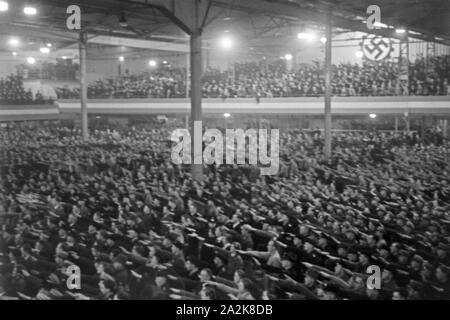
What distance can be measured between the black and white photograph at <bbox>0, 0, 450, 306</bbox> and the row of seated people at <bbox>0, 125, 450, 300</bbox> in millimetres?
35

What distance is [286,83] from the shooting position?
22594 millimetres

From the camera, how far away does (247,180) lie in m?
13.0

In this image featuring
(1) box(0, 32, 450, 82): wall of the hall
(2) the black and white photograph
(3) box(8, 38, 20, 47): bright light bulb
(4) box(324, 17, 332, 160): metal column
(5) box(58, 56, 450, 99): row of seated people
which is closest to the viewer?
(2) the black and white photograph

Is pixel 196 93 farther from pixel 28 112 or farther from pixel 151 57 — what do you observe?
pixel 151 57

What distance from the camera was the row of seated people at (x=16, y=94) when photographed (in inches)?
957

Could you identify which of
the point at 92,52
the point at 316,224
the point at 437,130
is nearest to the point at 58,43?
the point at 92,52

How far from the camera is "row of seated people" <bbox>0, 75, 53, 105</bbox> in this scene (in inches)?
957

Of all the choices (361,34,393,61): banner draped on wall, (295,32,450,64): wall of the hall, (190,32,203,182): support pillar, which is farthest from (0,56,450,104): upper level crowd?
(190,32,203,182): support pillar

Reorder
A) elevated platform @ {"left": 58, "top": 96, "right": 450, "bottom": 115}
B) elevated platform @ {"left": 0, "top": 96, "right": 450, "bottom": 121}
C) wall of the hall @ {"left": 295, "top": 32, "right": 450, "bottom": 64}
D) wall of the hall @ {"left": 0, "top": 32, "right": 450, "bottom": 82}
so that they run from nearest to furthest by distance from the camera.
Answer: elevated platform @ {"left": 58, "top": 96, "right": 450, "bottom": 115}, elevated platform @ {"left": 0, "top": 96, "right": 450, "bottom": 121}, wall of the hall @ {"left": 295, "top": 32, "right": 450, "bottom": 64}, wall of the hall @ {"left": 0, "top": 32, "right": 450, "bottom": 82}

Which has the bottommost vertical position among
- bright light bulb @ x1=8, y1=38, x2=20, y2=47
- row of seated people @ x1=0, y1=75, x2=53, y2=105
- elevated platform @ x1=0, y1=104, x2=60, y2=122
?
elevated platform @ x1=0, y1=104, x2=60, y2=122

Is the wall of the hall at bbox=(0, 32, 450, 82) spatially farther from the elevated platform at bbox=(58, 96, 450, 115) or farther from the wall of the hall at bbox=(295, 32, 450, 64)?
the elevated platform at bbox=(58, 96, 450, 115)

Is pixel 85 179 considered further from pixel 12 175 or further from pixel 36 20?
pixel 36 20

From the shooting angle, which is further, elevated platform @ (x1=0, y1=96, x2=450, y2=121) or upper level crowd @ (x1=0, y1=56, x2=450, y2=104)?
upper level crowd @ (x1=0, y1=56, x2=450, y2=104)

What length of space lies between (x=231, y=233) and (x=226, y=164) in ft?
23.6
